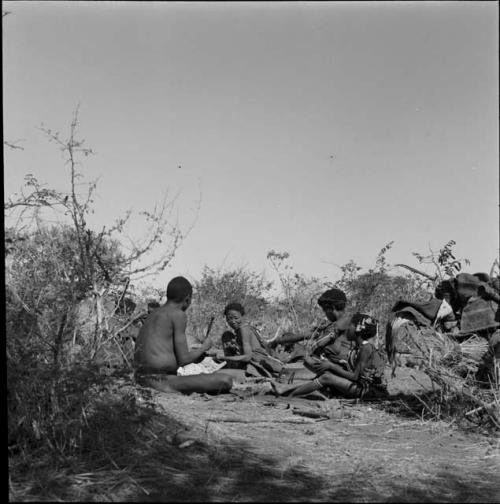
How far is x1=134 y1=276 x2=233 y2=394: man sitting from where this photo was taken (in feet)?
21.7

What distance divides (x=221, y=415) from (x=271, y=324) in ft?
28.7

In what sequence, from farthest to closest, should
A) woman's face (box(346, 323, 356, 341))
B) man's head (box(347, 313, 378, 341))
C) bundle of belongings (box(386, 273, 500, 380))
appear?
1. woman's face (box(346, 323, 356, 341))
2. man's head (box(347, 313, 378, 341))
3. bundle of belongings (box(386, 273, 500, 380))

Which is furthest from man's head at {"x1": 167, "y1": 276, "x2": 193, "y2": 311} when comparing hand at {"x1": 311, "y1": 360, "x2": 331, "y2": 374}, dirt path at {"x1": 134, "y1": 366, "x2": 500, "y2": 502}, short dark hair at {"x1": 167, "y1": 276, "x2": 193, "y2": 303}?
hand at {"x1": 311, "y1": 360, "x2": 331, "y2": 374}

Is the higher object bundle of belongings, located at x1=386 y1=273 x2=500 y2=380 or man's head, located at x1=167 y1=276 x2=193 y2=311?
man's head, located at x1=167 y1=276 x2=193 y2=311

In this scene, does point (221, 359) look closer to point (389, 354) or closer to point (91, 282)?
point (389, 354)

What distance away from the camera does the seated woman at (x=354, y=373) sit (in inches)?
268

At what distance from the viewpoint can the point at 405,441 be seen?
203 inches

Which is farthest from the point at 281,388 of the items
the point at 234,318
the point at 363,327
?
the point at 234,318

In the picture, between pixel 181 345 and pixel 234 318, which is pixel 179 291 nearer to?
pixel 181 345

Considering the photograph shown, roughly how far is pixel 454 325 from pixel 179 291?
9.57ft

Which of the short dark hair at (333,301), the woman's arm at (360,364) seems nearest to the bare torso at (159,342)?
the woman's arm at (360,364)

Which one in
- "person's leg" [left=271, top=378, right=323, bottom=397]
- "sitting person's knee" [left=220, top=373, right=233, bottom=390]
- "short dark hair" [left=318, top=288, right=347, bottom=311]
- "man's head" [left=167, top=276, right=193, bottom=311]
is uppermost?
"man's head" [left=167, top=276, right=193, bottom=311]

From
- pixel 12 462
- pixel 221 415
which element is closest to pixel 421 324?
pixel 221 415

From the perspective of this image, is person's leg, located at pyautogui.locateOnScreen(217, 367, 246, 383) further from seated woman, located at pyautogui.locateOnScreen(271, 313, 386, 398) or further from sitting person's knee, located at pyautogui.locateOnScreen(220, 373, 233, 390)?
seated woman, located at pyautogui.locateOnScreen(271, 313, 386, 398)
